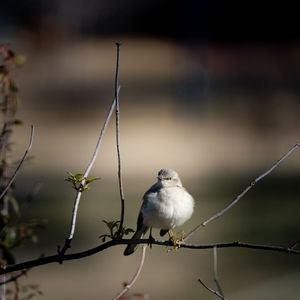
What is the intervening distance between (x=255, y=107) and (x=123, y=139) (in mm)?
4430

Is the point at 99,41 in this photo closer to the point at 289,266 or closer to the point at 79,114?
the point at 79,114

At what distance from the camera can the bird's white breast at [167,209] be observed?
12.5ft

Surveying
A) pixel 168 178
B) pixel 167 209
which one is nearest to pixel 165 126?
pixel 168 178

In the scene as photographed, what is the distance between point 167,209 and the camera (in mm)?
3824

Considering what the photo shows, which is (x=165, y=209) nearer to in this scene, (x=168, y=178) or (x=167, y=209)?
(x=167, y=209)

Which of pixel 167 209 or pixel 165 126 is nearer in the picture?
pixel 167 209

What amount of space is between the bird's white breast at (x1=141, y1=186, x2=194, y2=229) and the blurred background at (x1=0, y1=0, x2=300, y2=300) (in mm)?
3717

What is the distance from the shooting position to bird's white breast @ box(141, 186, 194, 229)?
3816mm

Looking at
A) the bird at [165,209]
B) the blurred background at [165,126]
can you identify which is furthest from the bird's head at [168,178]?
the blurred background at [165,126]

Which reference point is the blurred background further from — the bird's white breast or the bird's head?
the bird's white breast

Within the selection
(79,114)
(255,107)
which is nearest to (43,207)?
(79,114)

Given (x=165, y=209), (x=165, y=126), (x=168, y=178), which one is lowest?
(x=165, y=209)

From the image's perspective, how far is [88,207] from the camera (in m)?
10.5

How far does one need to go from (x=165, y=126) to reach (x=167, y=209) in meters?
11.3
